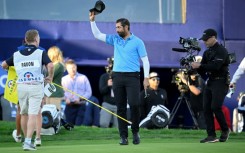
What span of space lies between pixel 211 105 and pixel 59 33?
7.79 metres

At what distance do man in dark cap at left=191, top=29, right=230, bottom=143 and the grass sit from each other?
0.50m

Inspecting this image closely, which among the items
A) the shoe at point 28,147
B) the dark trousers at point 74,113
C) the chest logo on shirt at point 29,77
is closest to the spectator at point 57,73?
the dark trousers at point 74,113

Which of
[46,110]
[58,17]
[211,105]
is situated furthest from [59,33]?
[211,105]

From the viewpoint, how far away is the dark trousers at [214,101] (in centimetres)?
1698

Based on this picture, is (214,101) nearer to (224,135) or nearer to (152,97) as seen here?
(224,135)

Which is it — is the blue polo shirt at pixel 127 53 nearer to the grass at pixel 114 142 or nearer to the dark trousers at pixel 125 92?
the dark trousers at pixel 125 92

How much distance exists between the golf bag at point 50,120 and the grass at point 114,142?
0.60 feet

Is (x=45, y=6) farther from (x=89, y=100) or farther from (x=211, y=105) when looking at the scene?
(x=211, y=105)

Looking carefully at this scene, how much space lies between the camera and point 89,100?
22.7 metres

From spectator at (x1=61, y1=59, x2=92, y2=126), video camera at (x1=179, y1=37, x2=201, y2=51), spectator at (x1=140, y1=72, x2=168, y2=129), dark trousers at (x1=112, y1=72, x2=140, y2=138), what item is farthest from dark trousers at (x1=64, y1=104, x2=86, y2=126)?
dark trousers at (x1=112, y1=72, x2=140, y2=138)

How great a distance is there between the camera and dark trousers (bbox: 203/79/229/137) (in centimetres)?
1698

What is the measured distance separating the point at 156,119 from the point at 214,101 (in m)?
4.52

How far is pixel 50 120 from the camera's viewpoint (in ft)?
64.8

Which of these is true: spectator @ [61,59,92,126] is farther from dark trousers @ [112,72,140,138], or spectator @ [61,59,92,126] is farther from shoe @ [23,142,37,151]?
shoe @ [23,142,37,151]
